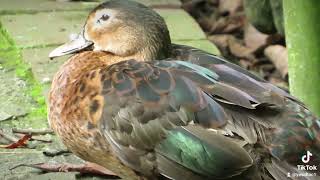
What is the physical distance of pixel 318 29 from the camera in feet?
11.2

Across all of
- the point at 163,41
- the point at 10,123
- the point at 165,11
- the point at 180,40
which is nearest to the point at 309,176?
the point at 163,41

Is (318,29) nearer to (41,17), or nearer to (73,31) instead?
(73,31)

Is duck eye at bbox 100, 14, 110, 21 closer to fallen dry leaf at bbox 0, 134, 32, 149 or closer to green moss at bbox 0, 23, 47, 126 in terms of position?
fallen dry leaf at bbox 0, 134, 32, 149

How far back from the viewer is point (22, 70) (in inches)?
171

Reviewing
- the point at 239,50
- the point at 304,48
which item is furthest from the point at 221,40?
the point at 304,48

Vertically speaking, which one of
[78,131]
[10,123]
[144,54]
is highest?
[144,54]

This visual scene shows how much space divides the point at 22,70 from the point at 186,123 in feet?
5.63

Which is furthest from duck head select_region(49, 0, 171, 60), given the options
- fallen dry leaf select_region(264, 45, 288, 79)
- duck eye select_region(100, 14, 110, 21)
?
fallen dry leaf select_region(264, 45, 288, 79)

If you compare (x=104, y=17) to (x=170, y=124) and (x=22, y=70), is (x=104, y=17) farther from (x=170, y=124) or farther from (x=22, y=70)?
(x=22, y=70)

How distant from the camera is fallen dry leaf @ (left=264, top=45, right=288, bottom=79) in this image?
4.92 metres

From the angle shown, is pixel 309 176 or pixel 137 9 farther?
pixel 137 9

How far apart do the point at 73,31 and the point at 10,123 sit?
1.07 m

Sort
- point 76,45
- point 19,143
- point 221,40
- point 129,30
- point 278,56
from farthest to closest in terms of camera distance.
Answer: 1. point 221,40
2. point 278,56
3. point 19,143
4. point 76,45
5. point 129,30

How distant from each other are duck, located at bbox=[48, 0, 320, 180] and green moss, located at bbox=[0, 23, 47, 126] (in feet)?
2.70
